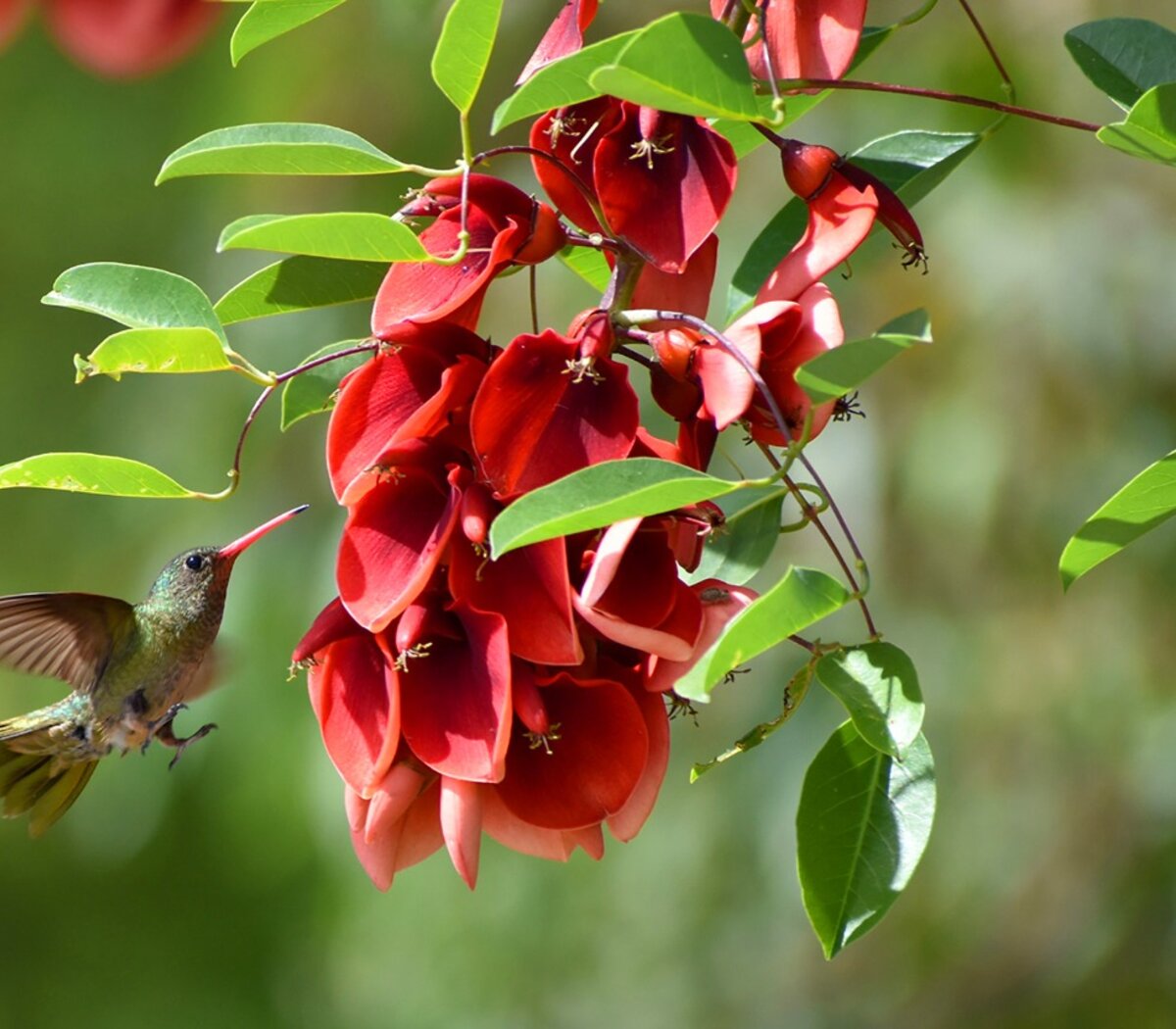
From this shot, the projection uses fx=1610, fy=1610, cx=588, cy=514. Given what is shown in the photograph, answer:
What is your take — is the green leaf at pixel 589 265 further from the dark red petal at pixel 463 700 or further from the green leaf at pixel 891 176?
the dark red petal at pixel 463 700

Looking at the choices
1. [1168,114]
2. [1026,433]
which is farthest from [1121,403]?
[1168,114]

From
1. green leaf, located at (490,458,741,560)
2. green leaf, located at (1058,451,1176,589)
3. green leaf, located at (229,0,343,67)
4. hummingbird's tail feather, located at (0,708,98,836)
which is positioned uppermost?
green leaf, located at (229,0,343,67)

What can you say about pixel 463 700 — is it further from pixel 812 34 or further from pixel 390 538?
pixel 812 34

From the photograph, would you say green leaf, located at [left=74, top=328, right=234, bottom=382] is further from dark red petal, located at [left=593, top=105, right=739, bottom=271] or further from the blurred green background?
the blurred green background

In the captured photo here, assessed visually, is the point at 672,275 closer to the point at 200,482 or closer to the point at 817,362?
the point at 817,362

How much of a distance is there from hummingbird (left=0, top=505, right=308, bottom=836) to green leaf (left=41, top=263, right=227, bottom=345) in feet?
1.70

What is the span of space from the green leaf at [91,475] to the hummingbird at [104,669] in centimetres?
51

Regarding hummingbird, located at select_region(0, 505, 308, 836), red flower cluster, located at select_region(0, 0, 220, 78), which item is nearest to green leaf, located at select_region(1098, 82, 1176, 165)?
hummingbird, located at select_region(0, 505, 308, 836)

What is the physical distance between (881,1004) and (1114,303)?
1.10 m

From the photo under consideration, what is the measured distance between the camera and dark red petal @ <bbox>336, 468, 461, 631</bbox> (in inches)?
27.8

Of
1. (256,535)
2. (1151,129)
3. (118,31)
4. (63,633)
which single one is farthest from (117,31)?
(1151,129)

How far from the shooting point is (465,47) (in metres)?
0.68

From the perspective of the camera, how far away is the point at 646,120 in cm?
72

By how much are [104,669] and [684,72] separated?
0.90m
